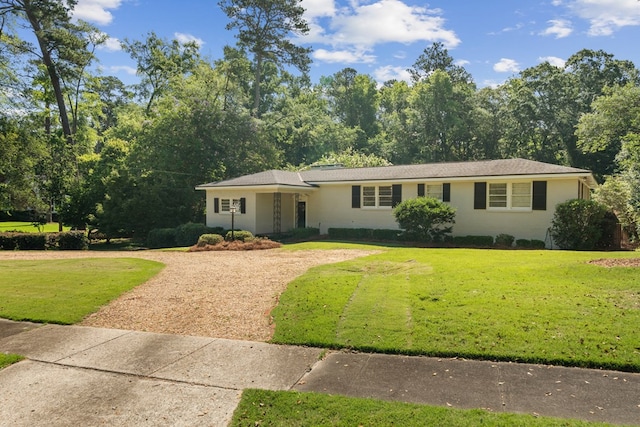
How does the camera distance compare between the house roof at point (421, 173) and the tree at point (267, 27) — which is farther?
the tree at point (267, 27)

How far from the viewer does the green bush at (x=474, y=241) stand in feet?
→ 59.8

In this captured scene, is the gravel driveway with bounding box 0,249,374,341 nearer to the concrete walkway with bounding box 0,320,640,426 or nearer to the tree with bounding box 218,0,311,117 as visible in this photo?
the concrete walkway with bounding box 0,320,640,426

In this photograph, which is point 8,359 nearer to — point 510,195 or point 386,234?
point 386,234

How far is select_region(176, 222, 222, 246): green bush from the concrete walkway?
16.9 m

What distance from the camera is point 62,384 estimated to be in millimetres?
5004

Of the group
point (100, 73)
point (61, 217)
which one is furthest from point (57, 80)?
point (61, 217)

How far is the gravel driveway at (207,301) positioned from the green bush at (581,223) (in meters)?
9.89

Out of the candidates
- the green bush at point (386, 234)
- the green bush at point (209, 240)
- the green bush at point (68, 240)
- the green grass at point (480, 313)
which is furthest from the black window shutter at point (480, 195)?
the green bush at point (68, 240)

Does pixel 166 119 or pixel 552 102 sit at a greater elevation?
pixel 552 102

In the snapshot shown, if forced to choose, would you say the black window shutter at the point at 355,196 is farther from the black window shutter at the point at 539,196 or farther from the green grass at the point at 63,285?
the green grass at the point at 63,285

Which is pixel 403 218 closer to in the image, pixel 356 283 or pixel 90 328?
pixel 356 283

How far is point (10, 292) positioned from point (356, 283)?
7.75 meters

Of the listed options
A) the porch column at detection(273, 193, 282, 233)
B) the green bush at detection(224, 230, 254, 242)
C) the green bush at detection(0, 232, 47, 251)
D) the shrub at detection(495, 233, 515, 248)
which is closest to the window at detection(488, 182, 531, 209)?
the shrub at detection(495, 233, 515, 248)

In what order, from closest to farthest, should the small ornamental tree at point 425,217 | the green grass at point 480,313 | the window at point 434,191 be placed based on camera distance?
the green grass at point 480,313
the small ornamental tree at point 425,217
the window at point 434,191
